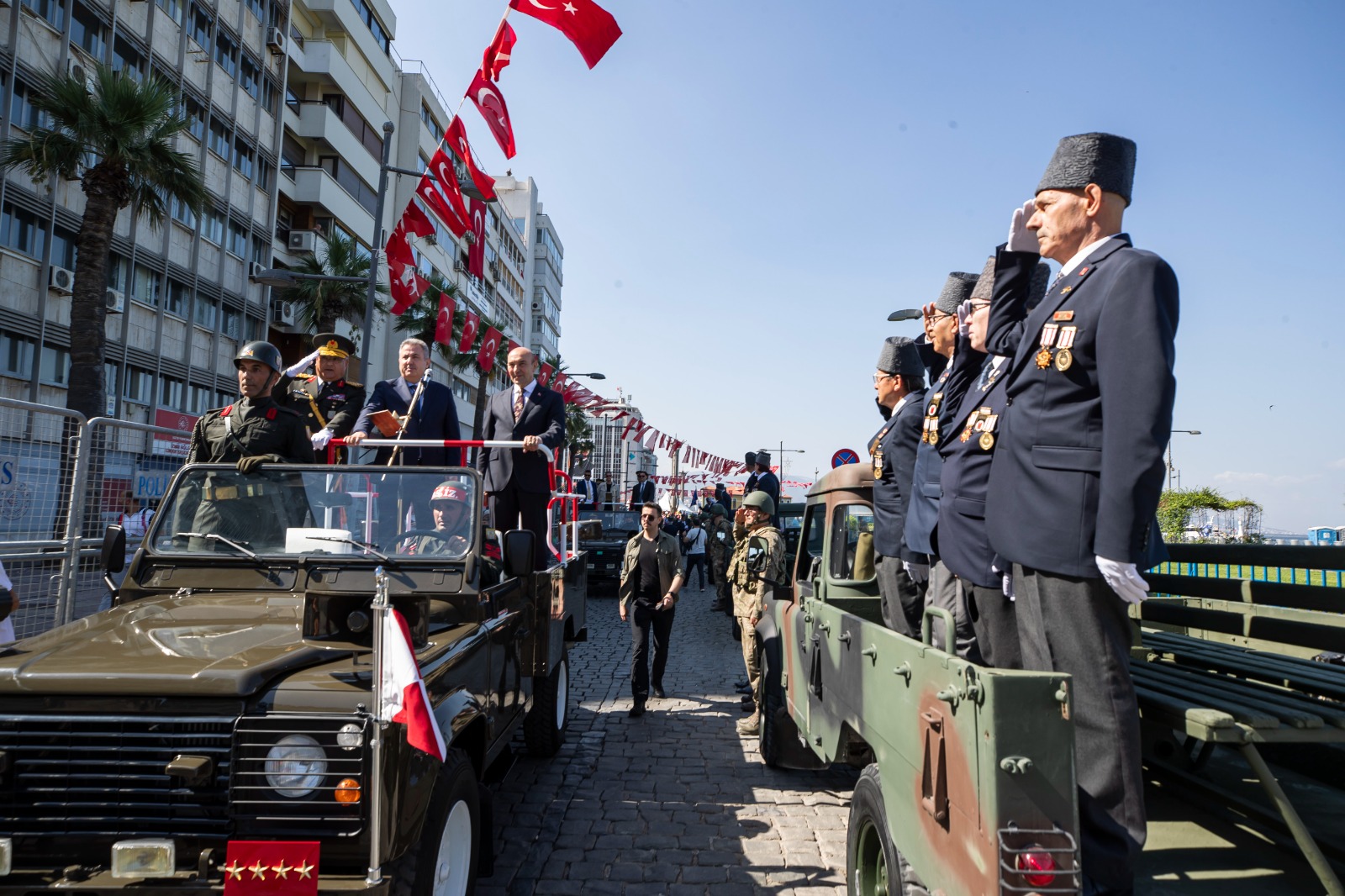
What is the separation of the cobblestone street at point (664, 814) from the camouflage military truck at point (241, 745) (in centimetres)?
108

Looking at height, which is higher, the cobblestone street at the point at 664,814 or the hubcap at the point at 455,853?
the hubcap at the point at 455,853

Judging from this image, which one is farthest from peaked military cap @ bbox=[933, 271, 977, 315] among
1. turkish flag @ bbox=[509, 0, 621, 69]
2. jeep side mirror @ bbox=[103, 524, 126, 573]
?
turkish flag @ bbox=[509, 0, 621, 69]

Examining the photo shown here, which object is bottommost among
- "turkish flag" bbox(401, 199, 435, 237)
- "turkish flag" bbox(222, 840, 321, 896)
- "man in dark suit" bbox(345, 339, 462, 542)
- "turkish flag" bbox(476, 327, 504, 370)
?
"turkish flag" bbox(222, 840, 321, 896)

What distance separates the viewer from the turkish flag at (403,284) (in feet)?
44.6

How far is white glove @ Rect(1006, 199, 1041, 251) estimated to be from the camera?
2870 millimetres

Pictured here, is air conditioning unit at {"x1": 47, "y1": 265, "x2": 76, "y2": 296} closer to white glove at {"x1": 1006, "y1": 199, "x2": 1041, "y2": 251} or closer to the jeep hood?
the jeep hood

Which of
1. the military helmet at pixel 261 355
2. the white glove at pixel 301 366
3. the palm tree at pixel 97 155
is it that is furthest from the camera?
the palm tree at pixel 97 155

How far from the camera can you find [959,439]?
337cm

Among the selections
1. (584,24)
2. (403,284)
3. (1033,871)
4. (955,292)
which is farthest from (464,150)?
(1033,871)

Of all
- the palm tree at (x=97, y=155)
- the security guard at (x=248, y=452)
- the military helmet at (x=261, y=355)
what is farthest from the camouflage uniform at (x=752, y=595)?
the palm tree at (x=97, y=155)

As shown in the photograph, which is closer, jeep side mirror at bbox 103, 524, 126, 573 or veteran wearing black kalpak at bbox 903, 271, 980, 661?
veteran wearing black kalpak at bbox 903, 271, 980, 661

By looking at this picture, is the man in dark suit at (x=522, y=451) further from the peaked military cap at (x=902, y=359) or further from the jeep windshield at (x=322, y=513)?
the peaked military cap at (x=902, y=359)

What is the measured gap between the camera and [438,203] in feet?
40.0

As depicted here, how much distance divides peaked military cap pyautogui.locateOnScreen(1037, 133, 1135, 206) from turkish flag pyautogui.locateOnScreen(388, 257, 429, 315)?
11.8 metres
